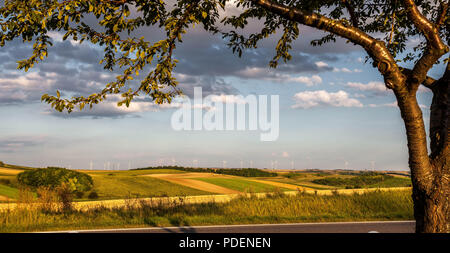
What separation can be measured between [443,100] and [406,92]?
102 centimetres

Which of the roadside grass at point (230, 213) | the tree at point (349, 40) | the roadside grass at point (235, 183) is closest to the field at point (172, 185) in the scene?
the roadside grass at point (235, 183)

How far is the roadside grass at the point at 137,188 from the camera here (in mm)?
41188

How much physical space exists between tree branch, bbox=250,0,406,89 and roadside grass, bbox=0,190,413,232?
32.4 feet

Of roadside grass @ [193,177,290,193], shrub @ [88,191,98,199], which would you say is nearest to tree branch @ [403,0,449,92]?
shrub @ [88,191,98,199]

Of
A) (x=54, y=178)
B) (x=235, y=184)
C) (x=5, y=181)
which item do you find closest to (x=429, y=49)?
(x=54, y=178)

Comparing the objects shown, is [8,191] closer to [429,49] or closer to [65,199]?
[65,199]

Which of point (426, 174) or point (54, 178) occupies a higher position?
point (426, 174)

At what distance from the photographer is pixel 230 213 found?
55.9 ft

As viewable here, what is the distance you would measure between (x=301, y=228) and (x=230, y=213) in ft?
13.2

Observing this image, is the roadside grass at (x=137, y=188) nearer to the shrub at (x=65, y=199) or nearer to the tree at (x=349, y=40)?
the shrub at (x=65, y=199)

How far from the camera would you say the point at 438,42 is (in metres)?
6.85

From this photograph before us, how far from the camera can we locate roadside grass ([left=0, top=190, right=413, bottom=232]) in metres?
15.0

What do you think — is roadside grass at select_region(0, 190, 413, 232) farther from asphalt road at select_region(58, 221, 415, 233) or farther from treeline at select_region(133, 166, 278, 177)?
treeline at select_region(133, 166, 278, 177)
